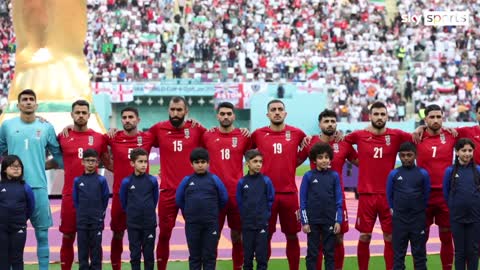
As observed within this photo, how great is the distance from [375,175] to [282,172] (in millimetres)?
928

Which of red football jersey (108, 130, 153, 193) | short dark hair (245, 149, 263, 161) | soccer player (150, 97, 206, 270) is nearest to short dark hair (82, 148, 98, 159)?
red football jersey (108, 130, 153, 193)

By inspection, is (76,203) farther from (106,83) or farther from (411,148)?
(106,83)

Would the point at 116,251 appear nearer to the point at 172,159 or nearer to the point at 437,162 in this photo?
the point at 172,159

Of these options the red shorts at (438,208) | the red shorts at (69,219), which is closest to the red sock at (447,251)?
the red shorts at (438,208)

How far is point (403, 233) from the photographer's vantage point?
7.83 m

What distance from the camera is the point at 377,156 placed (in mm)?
8250

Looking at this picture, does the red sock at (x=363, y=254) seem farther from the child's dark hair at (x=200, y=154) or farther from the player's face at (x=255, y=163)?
the child's dark hair at (x=200, y=154)

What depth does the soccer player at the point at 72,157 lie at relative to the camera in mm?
8109

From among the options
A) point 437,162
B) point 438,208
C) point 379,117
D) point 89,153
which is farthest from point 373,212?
point 89,153

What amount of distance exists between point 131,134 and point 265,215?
1.62 m

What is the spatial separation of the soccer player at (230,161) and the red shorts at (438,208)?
1.89m

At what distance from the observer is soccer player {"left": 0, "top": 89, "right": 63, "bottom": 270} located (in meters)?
8.09

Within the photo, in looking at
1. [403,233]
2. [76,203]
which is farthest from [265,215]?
[76,203]

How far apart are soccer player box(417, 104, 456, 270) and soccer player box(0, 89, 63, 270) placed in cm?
368
